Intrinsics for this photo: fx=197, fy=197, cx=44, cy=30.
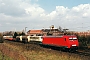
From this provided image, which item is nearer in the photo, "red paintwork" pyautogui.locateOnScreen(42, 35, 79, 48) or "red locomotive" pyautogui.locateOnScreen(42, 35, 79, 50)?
"red locomotive" pyautogui.locateOnScreen(42, 35, 79, 50)

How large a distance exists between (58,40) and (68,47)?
462cm

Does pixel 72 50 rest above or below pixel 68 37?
below

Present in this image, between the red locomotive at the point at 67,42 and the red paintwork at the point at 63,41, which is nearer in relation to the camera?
the red locomotive at the point at 67,42

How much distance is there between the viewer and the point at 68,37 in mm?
36781

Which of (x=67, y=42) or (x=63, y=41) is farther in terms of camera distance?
(x=63, y=41)

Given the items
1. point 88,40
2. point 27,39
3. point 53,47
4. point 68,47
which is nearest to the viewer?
point 68,47

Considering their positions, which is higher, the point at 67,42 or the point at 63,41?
the point at 63,41

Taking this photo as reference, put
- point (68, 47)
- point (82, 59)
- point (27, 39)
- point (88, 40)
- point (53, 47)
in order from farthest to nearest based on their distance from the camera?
point (27, 39) < point (88, 40) < point (53, 47) < point (68, 47) < point (82, 59)

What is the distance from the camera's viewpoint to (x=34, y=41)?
68.9m

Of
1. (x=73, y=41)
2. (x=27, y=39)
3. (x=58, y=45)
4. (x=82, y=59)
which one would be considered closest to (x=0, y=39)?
(x=27, y=39)

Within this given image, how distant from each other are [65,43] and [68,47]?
1259mm

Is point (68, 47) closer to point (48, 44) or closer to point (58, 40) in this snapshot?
point (58, 40)

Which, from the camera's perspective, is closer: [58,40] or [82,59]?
[82,59]

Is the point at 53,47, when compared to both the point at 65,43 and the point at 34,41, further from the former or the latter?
the point at 34,41
